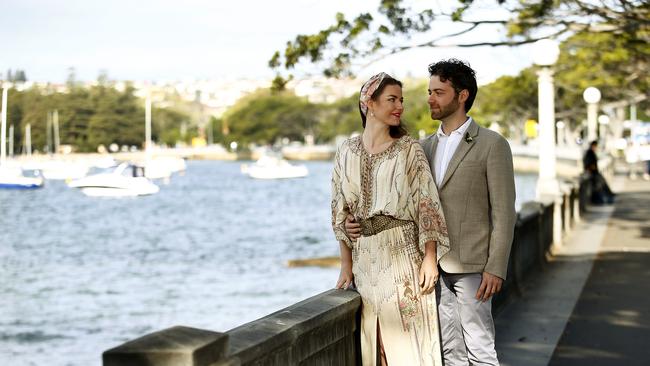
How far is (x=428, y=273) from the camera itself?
481 cm

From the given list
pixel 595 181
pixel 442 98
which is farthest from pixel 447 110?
pixel 595 181

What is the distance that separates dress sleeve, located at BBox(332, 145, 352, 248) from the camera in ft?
16.1

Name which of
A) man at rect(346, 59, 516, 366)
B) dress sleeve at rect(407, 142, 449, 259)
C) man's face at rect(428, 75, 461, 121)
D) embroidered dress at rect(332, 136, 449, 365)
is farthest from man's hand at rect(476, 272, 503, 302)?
man's face at rect(428, 75, 461, 121)

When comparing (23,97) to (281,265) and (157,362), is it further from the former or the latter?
(157,362)

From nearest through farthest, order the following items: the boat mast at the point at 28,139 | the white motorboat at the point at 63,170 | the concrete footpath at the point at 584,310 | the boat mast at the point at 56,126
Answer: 1. the concrete footpath at the point at 584,310
2. the white motorboat at the point at 63,170
3. the boat mast at the point at 28,139
4. the boat mast at the point at 56,126

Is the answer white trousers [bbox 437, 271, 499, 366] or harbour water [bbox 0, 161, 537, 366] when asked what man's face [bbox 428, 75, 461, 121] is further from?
harbour water [bbox 0, 161, 537, 366]

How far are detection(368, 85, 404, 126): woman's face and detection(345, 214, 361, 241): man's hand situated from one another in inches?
18.3

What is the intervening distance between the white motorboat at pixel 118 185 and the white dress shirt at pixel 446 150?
96432 mm

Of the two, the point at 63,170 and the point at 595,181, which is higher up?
the point at 595,181

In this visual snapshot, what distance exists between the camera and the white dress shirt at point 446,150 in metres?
5.20

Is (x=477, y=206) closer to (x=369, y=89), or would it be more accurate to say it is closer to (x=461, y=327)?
(x=461, y=327)

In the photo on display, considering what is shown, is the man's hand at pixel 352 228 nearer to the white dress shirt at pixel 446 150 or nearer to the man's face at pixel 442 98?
the white dress shirt at pixel 446 150

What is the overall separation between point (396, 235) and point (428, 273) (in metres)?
0.22

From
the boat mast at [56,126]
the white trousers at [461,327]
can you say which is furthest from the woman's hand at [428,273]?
the boat mast at [56,126]
